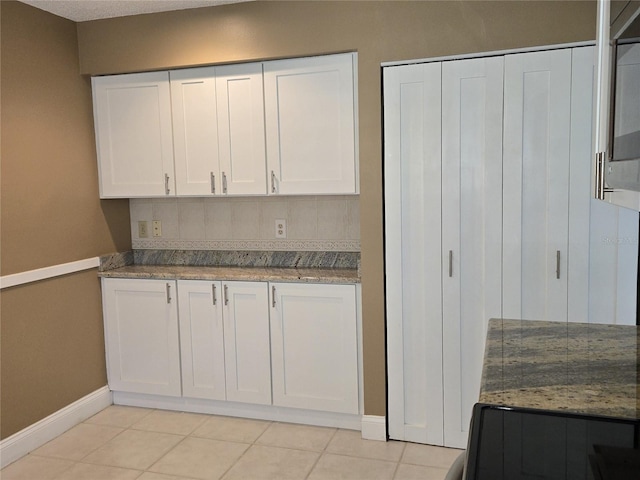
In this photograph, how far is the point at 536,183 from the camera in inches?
106

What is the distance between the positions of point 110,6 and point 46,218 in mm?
1221

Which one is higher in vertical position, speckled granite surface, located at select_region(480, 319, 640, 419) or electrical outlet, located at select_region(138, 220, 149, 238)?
electrical outlet, located at select_region(138, 220, 149, 238)

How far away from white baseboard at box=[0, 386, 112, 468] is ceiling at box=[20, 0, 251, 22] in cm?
225

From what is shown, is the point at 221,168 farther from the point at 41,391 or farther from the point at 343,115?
the point at 41,391

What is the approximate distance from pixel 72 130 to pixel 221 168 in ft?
3.05

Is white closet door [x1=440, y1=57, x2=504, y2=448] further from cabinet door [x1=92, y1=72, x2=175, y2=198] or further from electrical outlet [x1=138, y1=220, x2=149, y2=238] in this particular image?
electrical outlet [x1=138, y1=220, x2=149, y2=238]

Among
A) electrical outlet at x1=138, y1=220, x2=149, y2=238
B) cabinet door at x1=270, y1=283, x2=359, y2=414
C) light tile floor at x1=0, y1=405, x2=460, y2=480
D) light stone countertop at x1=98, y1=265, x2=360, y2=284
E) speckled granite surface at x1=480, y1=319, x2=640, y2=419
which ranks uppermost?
electrical outlet at x1=138, y1=220, x2=149, y2=238

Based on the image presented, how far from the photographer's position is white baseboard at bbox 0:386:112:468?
2.91 metres

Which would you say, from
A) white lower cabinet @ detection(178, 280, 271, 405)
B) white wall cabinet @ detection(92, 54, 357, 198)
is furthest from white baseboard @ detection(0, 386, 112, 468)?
white wall cabinet @ detection(92, 54, 357, 198)

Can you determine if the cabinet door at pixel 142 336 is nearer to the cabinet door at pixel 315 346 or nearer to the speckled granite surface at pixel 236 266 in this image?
the speckled granite surface at pixel 236 266

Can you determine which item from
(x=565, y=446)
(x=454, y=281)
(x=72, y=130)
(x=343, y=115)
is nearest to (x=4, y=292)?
(x=72, y=130)

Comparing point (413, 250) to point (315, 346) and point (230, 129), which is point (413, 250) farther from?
point (230, 129)

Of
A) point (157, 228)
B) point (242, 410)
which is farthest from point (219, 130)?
point (242, 410)

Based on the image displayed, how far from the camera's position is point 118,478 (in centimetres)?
274
